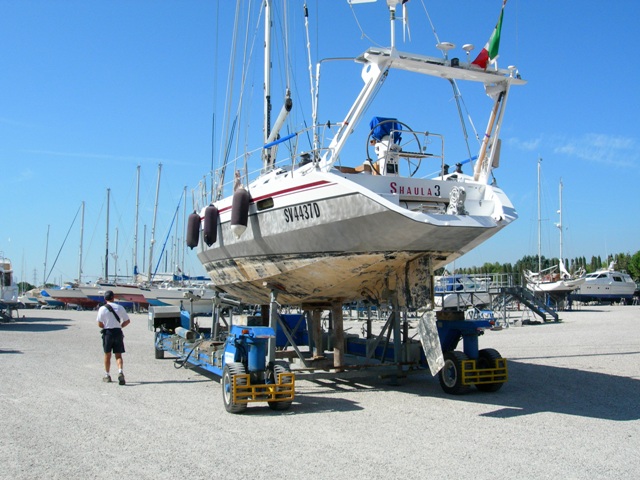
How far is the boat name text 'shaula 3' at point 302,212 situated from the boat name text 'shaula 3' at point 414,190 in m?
1.09

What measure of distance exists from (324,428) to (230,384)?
1.63 m

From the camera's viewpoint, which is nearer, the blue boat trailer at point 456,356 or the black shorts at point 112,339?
the blue boat trailer at point 456,356

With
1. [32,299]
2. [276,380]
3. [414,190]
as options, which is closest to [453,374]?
[276,380]

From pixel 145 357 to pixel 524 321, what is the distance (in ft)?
64.4

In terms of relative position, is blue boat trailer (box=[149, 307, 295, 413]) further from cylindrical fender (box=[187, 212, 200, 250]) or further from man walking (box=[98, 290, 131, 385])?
cylindrical fender (box=[187, 212, 200, 250])

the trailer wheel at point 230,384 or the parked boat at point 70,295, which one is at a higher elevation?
the parked boat at point 70,295

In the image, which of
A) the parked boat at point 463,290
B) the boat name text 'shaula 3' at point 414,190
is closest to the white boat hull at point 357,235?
the boat name text 'shaula 3' at point 414,190

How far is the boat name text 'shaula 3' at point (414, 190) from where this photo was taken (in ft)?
26.6

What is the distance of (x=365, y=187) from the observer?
25.9 feet

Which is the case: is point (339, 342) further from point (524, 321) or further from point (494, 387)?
point (524, 321)

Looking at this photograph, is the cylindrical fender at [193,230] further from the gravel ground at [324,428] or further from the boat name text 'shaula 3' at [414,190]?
the boat name text 'shaula 3' at [414,190]

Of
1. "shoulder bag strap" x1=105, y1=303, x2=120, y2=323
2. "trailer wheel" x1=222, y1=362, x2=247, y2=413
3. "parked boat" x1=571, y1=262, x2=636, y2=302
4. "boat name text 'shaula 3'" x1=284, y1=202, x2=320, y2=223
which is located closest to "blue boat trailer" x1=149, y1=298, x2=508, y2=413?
"trailer wheel" x1=222, y1=362, x2=247, y2=413

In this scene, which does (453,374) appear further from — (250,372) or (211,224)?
(211,224)

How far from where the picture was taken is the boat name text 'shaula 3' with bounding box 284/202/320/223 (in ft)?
26.9
